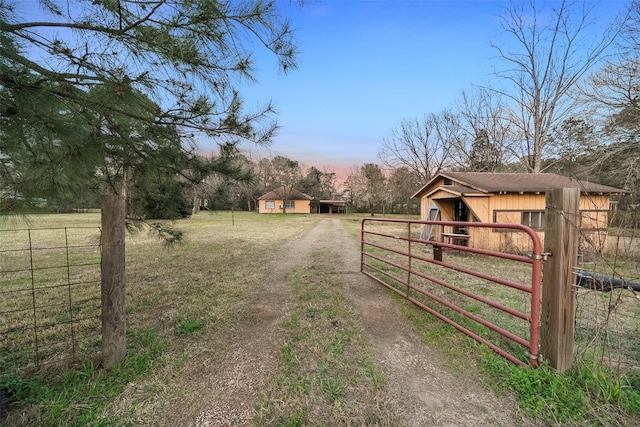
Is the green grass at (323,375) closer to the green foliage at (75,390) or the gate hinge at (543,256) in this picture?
the green foliage at (75,390)

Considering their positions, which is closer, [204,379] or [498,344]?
[204,379]

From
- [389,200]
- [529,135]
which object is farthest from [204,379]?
[389,200]

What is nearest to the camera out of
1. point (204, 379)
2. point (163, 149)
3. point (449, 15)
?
point (204, 379)

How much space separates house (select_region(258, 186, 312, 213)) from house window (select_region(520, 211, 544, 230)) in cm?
3264

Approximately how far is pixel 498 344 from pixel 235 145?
387 cm

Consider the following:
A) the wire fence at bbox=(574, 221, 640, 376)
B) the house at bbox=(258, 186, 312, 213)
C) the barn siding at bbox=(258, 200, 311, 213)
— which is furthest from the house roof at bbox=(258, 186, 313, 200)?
the wire fence at bbox=(574, 221, 640, 376)

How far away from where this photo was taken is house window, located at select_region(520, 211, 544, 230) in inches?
364

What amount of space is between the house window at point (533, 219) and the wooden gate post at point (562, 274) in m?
8.85

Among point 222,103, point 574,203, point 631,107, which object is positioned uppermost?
point 631,107

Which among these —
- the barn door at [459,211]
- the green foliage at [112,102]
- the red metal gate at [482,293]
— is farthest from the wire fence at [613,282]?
the barn door at [459,211]

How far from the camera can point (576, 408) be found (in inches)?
69.3

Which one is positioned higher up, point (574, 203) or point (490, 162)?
point (490, 162)

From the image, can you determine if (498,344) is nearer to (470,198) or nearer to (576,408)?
(576,408)

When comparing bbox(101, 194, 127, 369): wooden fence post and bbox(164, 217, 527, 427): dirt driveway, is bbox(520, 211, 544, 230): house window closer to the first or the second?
bbox(164, 217, 527, 427): dirt driveway
